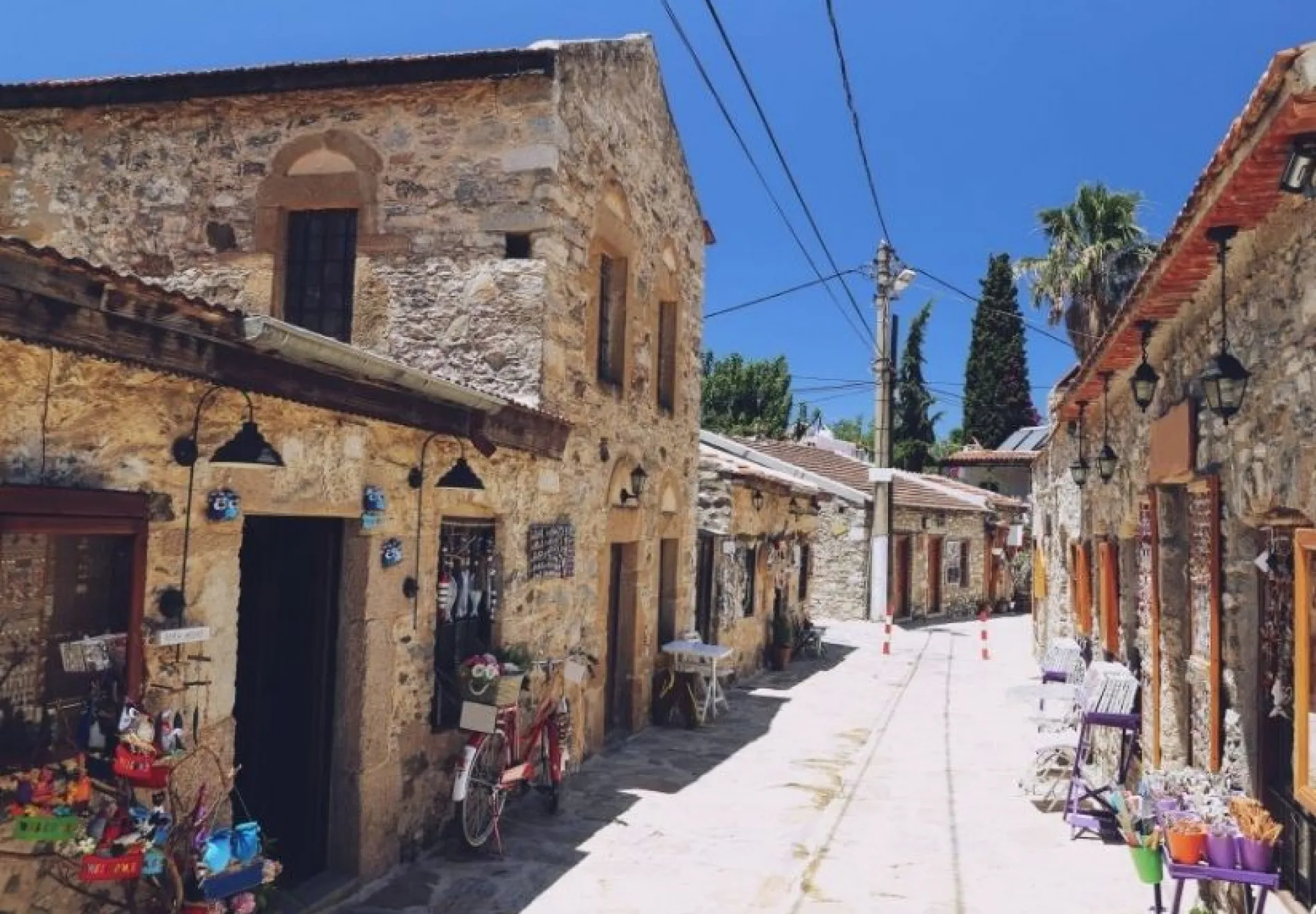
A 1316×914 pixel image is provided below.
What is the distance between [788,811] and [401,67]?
674 centimetres

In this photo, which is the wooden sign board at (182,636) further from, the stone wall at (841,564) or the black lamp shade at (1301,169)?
the stone wall at (841,564)

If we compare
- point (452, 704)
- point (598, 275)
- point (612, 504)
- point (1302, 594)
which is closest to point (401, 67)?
point (598, 275)

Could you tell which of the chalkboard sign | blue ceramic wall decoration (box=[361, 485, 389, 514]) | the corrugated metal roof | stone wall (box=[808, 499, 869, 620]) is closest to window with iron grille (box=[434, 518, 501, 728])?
the chalkboard sign

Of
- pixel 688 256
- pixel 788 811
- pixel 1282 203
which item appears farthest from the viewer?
pixel 688 256

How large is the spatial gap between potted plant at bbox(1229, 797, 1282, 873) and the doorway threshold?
4558 mm

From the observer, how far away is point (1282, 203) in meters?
4.51

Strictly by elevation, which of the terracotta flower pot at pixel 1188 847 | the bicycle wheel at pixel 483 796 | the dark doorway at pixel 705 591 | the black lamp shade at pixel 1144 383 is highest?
the black lamp shade at pixel 1144 383

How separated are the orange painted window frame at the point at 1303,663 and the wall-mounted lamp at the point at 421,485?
473cm

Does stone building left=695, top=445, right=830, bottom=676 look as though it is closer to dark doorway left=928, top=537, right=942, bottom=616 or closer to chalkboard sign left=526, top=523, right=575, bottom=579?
chalkboard sign left=526, top=523, right=575, bottom=579

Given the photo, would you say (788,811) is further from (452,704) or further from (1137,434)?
(1137,434)

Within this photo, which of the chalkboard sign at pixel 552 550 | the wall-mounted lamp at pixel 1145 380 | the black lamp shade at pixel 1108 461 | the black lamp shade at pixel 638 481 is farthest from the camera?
the black lamp shade at pixel 638 481

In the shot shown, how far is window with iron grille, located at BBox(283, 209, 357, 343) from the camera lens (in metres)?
8.74

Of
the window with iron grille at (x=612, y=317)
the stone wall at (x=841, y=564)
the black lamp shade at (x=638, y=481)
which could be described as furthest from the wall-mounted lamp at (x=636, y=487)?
the stone wall at (x=841, y=564)

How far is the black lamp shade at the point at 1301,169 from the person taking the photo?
12.4 feet
